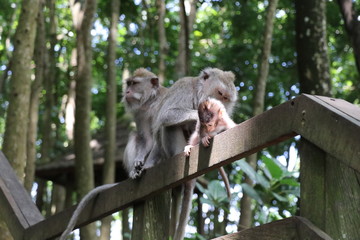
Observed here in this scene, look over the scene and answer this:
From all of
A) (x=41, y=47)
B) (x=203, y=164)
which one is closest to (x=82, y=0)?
(x=41, y=47)

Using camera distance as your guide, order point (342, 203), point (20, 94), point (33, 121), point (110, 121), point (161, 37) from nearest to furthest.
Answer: point (342, 203) → point (20, 94) → point (33, 121) → point (110, 121) → point (161, 37)

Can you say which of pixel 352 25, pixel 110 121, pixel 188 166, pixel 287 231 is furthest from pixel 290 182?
pixel 110 121

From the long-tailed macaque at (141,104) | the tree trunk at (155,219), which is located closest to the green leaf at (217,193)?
the long-tailed macaque at (141,104)

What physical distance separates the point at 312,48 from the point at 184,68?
2937 millimetres

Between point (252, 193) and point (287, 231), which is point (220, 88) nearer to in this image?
point (252, 193)

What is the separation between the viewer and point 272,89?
12273mm

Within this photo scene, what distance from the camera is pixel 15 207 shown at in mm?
4070

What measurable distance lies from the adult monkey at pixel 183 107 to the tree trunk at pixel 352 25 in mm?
2098

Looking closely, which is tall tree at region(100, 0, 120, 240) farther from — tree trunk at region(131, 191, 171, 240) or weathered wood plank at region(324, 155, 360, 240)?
weathered wood plank at region(324, 155, 360, 240)

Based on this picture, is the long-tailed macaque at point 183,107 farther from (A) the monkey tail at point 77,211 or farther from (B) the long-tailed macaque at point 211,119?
(A) the monkey tail at point 77,211

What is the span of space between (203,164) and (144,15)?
10997 millimetres

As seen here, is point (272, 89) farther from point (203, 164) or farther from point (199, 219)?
point (203, 164)

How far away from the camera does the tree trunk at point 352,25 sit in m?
6.21

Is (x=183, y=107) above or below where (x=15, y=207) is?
above
